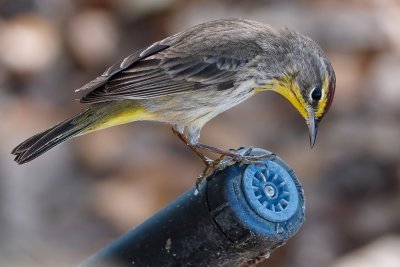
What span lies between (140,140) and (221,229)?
3.94 m

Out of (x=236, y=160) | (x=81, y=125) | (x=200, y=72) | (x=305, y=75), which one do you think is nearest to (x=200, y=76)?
(x=200, y=72)

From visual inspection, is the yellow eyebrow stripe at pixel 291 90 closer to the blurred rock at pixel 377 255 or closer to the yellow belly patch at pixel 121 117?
the yellow belly patch at pixel 121 117

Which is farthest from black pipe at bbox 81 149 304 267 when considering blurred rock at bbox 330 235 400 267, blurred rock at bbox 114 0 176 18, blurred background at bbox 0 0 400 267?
blurred rock at bbox 114 0 176 18

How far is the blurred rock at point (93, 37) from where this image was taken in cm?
746

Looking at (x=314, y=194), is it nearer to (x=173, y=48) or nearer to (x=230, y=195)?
(x=173, y=48)

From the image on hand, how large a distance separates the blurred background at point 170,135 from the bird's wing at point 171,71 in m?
1.76

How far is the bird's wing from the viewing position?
4.35 metres

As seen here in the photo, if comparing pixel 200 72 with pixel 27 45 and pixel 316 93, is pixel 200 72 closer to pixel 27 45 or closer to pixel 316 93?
pixel 316 93

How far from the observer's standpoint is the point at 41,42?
7.54m

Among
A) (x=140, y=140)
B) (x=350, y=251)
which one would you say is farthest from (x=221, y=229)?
(x=140, y=140)

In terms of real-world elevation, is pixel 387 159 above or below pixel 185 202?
above

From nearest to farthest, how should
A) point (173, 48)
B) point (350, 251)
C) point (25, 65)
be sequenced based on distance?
point (173, 48)
point (350, 251)
point (25, 65)

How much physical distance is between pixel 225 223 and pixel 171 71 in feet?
5.25

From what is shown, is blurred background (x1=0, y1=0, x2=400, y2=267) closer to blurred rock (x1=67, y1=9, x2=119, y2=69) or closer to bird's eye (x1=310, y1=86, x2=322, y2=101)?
blurred rock (x1=67, y1=9, x2=119, y2=69)
